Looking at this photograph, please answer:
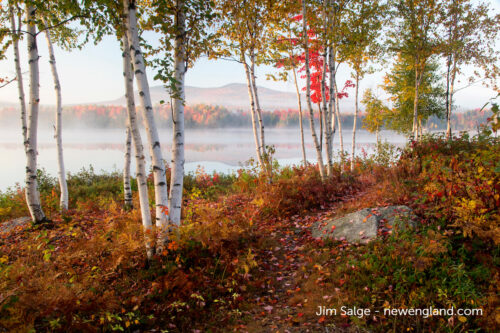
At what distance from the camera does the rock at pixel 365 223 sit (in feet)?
17.5

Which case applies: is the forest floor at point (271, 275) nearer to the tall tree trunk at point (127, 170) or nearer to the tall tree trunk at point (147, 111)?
the tall tree trunk at point (147, 111)

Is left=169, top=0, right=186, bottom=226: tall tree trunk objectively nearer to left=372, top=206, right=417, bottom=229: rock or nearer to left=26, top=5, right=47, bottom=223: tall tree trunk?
left=372, top=206, right=417, bottom=229: rock

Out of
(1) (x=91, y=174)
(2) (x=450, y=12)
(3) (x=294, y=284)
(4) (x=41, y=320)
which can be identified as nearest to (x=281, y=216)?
(3) (x=294, y=284)

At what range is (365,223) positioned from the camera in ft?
18.5

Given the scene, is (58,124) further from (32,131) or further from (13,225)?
(13,225)

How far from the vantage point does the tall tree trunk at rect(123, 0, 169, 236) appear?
4.57 meters

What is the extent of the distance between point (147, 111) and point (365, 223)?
4957 mm

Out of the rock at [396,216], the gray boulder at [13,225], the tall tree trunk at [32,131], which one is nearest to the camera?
the rock at [396,216]

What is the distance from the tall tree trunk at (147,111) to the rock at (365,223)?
354cm

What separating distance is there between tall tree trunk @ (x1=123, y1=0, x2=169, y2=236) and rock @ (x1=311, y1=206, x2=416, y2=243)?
3544 millimetres

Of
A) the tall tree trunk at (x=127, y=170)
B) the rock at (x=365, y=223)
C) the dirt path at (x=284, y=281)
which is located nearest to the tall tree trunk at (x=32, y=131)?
the tall tree trunk at (x=127, y=170)

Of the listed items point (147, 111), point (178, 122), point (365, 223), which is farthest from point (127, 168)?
point (365, 223)

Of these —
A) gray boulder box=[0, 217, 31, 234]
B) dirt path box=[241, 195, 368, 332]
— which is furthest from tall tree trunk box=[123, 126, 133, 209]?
dirt path box=[241, 195, 368, 332]

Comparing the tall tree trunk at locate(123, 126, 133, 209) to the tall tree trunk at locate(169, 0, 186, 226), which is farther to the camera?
the tall tree trunk at locate(123, 126, 133, 209)
